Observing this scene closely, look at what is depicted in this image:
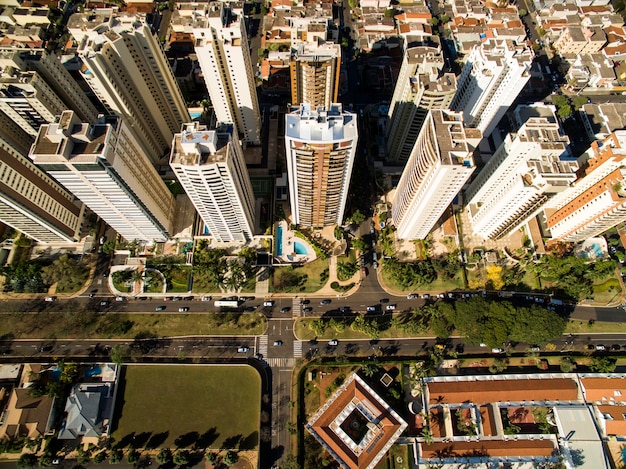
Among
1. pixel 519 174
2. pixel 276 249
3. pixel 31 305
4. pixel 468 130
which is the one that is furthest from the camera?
pixel 276 249

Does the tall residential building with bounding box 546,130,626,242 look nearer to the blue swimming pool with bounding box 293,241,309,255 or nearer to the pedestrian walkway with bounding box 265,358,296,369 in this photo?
the blue swimming pool with bounding box 293,241,309,255

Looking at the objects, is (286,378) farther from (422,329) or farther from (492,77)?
(492,77)

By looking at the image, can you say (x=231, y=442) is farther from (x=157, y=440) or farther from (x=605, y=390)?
(x=605, y=390)

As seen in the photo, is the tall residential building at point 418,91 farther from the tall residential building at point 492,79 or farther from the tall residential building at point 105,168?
the tall residential building at point 105,168

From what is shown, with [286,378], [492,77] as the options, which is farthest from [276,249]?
[492,77]

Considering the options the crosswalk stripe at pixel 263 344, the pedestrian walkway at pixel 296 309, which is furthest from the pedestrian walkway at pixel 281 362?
the pedestrian walkway at pixel 296 309

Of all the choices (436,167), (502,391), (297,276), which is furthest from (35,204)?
(502,391)
